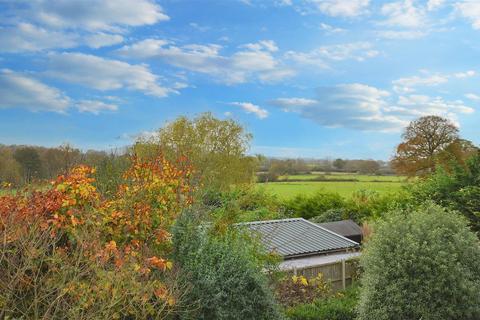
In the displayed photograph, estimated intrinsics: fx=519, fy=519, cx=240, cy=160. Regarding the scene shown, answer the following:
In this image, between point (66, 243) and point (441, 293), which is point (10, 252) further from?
point (441, 293)

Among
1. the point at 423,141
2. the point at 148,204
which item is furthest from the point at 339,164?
the point at 148,204

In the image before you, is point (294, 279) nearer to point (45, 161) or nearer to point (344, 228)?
point (45, 161)

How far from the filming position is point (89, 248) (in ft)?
24.0

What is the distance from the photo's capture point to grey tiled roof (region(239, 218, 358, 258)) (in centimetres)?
1716

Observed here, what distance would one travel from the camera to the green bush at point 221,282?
8.12 m

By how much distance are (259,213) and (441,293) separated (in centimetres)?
555

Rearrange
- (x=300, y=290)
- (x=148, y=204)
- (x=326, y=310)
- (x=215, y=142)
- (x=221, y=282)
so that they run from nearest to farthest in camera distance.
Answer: (x=221, y=282) < (x=148, y=204) < (x=326, y=310) < (x=300, y=290) < (x=215, y=142)

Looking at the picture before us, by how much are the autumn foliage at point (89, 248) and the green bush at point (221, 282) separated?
358 mm

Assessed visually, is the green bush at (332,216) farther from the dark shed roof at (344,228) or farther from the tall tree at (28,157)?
the tall tree at (28,157)

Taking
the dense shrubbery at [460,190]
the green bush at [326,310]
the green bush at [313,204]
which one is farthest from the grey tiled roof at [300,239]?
the green bush at [313,204]

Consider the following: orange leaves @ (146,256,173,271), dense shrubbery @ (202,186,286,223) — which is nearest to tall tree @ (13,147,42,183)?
dense shrubbery @ (202,186,286,223)

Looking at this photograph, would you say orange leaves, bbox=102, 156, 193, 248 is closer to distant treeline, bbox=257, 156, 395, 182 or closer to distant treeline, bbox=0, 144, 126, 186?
distant treeline, bbox=0, 144, 126, 186

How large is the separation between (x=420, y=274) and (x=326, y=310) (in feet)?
7.12

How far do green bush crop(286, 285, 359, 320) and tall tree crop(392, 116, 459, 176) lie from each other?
31049mm
